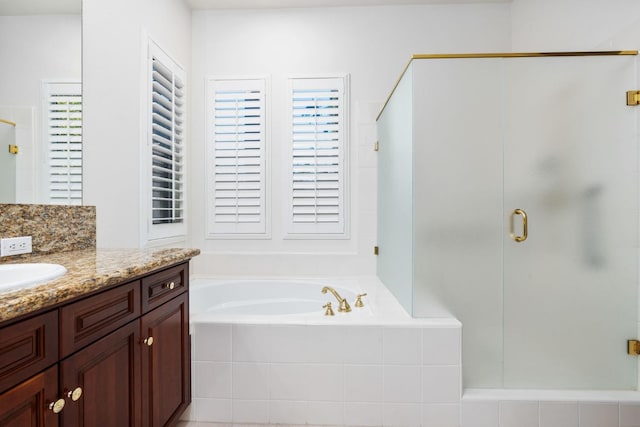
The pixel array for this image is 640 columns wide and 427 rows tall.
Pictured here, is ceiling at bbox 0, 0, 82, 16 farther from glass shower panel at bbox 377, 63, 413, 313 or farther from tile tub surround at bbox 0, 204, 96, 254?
glass shower panel at bbox 377, 63, 413, 313

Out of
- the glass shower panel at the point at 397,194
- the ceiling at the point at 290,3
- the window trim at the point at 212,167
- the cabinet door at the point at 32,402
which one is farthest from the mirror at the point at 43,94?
the glass shower panel at the point at 397,194

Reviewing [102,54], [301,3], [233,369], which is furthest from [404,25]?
[233,369]

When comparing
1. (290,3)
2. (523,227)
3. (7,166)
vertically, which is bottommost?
(523,227)

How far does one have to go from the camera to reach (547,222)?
5.39 ft

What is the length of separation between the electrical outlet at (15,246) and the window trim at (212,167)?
146 cm

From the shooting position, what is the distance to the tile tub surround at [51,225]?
3.96ft

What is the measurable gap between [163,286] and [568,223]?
2.01m

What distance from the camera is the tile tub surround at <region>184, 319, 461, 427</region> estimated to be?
5.14 ft

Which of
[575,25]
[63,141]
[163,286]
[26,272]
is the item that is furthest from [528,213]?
[63,141]

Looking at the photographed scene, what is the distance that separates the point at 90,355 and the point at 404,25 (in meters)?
3.00

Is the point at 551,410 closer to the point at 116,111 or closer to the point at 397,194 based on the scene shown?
the point at 397,194

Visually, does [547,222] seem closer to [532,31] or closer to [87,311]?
[532,31]

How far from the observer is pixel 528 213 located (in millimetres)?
1642

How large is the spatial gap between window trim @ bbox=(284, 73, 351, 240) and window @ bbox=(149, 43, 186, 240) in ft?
2.78
